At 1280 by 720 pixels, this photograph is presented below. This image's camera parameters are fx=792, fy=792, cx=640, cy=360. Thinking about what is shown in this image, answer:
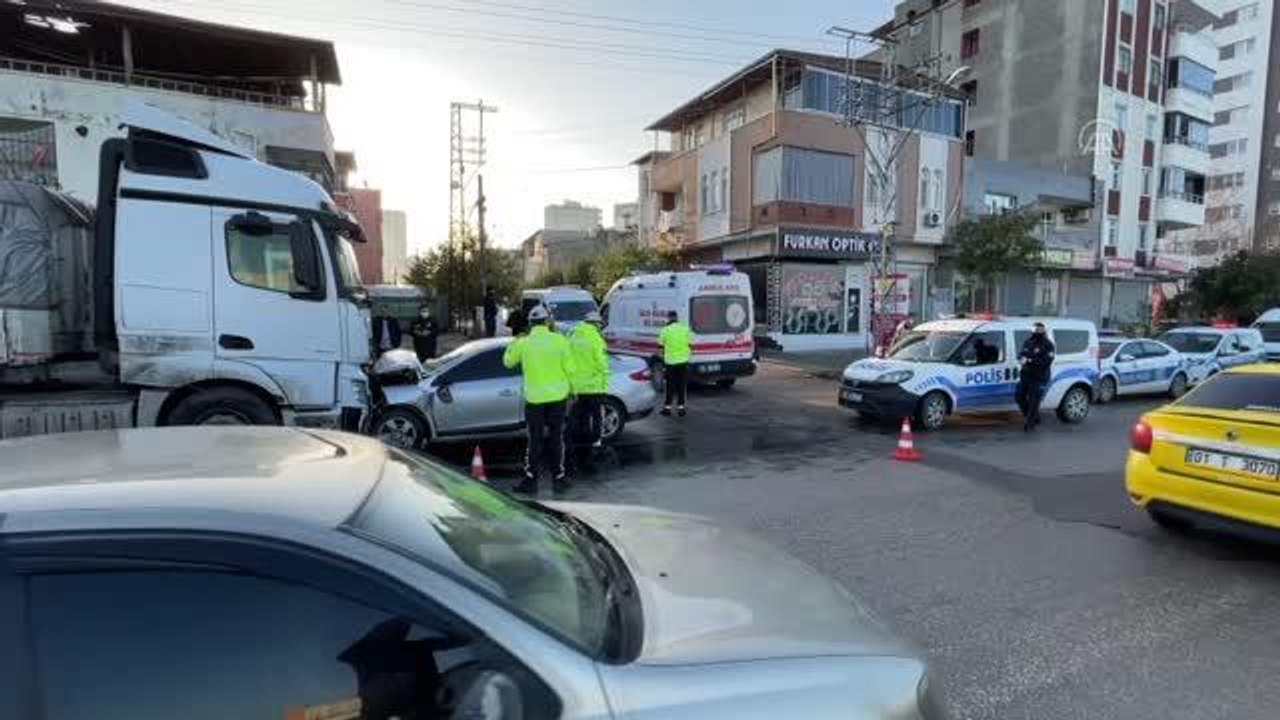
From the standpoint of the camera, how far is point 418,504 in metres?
2.20

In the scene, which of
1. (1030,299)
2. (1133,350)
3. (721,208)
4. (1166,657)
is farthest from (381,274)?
(1166,657)

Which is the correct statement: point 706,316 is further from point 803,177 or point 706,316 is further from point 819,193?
point 819,193

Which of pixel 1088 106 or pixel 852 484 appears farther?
pixel 1088 106

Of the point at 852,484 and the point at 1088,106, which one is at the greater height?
the point at 1088,106

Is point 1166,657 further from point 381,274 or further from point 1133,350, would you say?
point 381,274

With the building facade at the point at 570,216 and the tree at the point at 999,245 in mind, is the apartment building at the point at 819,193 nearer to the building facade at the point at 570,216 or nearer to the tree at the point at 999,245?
the tree at the point at 999,245

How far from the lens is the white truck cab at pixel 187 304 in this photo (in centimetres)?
682

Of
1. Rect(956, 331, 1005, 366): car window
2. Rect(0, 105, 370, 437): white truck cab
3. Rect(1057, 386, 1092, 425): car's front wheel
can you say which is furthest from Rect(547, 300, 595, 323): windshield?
Rect(0, 105, 370, 437): white truck cab

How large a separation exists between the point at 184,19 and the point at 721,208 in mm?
19676

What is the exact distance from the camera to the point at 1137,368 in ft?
53.9

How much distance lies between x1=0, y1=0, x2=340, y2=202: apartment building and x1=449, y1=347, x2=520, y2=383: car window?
43.2ft

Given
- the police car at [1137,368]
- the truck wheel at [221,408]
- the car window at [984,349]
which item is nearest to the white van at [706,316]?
the car window at [984,349]

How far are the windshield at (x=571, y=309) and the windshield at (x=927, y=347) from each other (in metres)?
9.52

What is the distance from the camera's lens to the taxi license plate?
5457 mm
